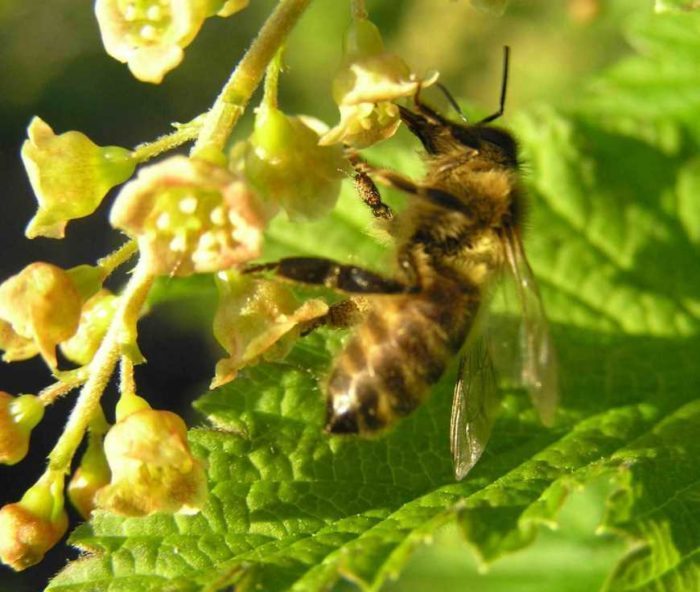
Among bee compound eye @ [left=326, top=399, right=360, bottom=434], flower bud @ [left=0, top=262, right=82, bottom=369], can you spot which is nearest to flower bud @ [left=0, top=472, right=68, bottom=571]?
flower bud @ [left=0, top=262, right=82, bottom=369]

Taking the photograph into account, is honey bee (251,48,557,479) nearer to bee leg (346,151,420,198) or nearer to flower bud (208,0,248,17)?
bee leg (346,151,420,198)

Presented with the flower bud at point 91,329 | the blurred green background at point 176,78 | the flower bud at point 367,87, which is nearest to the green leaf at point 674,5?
the flower bud at point 367,87

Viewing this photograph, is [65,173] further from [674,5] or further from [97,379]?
[674,5]

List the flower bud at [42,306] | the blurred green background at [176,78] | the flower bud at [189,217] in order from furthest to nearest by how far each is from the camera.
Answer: the blurred green background at [176,78] < the flower bud at [42,306] < the flower bud at [189,217]

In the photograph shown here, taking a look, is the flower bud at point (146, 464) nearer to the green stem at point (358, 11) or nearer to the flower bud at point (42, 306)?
the flower bud at point (42, 306)

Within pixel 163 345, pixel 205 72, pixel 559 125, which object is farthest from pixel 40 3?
pixel 559 125

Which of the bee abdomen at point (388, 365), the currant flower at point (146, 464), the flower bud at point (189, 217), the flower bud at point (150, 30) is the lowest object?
the currant flower at point (146, 464)

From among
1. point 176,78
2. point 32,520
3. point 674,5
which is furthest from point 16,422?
point 176,78
